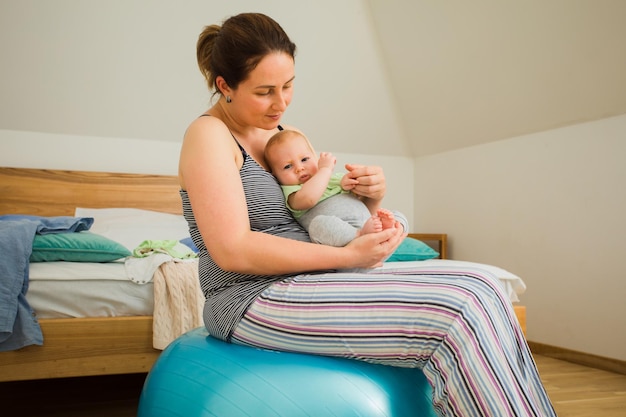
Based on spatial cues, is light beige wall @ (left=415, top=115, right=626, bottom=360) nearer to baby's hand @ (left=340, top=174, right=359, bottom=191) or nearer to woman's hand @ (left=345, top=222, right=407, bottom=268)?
baby's hand @ (left=340, top=174, right=359, bottom=191)

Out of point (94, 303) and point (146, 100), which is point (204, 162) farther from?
point (146, 100)

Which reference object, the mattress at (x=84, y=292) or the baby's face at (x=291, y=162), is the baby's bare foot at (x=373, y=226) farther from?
the mattress at (x=84, y=292)

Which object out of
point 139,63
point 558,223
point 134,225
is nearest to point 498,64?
point 558,223

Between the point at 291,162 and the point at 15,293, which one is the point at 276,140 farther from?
the point at 15,293

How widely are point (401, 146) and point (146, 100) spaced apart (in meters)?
1.77

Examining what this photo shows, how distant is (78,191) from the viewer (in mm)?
3254

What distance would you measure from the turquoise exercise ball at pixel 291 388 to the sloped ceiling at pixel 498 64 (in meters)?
2.14

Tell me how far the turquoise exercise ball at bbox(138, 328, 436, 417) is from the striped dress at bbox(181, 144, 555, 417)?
3 centimetres

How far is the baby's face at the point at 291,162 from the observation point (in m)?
1.35

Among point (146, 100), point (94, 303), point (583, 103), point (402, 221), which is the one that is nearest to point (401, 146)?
point (583, 103)

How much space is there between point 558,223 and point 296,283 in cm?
233

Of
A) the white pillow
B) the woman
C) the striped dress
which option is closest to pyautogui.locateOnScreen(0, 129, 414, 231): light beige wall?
the white pillow

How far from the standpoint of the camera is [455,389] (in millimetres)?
912

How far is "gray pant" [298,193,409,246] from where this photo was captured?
3.96ft
